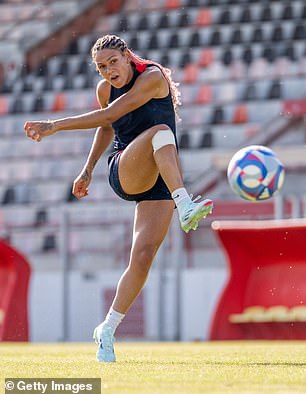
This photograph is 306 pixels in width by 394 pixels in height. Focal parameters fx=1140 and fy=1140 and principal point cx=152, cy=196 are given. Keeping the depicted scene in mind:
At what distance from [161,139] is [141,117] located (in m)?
0.26

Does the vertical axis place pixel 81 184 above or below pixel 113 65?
below

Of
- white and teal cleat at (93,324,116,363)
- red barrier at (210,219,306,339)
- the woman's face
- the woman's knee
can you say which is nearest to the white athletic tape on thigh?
the woman's face

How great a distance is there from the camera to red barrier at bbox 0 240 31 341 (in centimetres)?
927

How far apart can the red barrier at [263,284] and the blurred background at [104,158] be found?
161cm

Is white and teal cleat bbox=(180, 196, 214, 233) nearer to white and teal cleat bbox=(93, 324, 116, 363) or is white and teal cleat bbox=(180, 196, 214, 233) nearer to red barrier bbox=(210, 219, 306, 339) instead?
white and teal cleat bbox=(93, 324, 116, 363)

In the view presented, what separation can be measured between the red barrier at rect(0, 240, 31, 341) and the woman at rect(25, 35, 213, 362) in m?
4.60

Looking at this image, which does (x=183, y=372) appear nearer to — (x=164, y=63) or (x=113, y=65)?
(x=113, y=65)

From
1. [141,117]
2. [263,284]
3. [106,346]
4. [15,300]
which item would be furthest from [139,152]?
[15,300]

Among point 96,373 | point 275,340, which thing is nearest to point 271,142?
point 275,340

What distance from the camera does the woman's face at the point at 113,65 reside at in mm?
4633

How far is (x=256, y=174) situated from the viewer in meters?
6.20

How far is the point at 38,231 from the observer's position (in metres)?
11.6

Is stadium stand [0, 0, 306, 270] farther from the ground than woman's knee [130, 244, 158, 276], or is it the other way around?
stadium stand [0, 0, 306, 270]

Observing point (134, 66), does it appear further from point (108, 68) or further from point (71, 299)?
point (71, 299)
